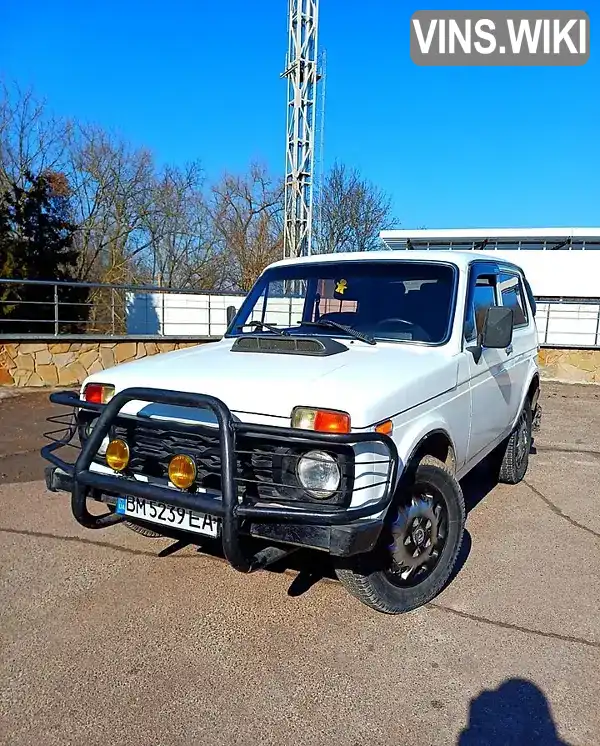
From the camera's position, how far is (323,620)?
3012mm

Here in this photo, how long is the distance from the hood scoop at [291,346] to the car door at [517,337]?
6.61 ft

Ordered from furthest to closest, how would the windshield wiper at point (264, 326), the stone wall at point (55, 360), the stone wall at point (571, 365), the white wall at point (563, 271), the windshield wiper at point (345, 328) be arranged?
the white wall at point (563, 271) → the stone wall at point (571, 365) → the stone wall at point (55, 360) → the windshield wiper at point (264, 326) → the windshield wiper at point (345, 328)

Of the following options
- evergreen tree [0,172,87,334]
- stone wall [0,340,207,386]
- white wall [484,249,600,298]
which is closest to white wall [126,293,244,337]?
evergreen tree [0,172,87,334]

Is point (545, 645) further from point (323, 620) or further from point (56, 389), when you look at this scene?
point (56, 389)

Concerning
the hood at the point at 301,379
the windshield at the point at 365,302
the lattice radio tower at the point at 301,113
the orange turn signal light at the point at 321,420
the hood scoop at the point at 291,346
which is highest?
the lattice radio tower at the point at 301,113

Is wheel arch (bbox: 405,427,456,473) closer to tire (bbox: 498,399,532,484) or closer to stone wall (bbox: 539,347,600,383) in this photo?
tire (bbox: 498,399,532,484)

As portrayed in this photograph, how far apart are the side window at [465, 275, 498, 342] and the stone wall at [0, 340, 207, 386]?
7420mm

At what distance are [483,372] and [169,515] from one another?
2.42m

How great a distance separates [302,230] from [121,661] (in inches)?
703

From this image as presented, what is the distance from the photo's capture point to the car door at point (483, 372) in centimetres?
378

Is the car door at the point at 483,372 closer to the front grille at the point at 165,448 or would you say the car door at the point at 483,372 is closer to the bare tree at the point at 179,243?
the front grille at the point at 165,448

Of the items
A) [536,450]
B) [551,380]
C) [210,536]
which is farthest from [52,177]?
[210,536]

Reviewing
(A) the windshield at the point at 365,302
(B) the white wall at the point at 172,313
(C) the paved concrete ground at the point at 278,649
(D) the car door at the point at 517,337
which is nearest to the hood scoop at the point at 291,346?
(A) the windshield at the point at 365,302

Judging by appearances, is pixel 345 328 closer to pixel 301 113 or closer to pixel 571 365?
pixel 571 365
